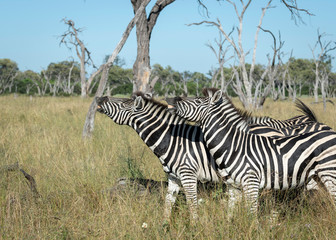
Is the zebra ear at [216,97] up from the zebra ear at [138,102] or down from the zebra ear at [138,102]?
up

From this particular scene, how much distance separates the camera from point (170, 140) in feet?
12.6

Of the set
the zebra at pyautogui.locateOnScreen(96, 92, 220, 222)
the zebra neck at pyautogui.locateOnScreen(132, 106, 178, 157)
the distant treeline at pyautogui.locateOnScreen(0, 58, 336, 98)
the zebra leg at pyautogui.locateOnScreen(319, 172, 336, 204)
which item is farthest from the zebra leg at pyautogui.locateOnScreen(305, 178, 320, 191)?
the distant treeline at pyautogui.locateOnScreen(0, 58, 336, 98)

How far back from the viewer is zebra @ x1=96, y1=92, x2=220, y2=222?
12.0 ft

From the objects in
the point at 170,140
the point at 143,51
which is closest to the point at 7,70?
the point at 143,51

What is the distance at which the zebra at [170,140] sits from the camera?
3.65 metres

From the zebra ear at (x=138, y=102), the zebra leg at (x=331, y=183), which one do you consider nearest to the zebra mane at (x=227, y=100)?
the zebra ear at (x=138, y=102)

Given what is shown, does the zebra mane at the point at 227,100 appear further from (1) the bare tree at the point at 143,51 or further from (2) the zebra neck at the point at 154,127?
(1) the bare tree at the point at 143,51

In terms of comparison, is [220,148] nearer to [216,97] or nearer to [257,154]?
[257,154]

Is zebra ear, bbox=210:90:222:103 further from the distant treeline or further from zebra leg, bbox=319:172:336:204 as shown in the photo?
the distant treeline

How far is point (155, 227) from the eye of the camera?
3.12 metres

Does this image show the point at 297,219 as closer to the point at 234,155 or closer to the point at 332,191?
the point at 332,191

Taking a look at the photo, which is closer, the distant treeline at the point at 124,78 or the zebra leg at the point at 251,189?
the zebra leg at the point at 251,189

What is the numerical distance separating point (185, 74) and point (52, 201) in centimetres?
7230

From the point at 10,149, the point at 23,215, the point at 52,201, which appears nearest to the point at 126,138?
the point at 10,149
